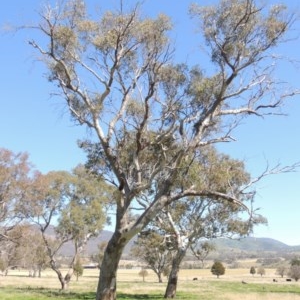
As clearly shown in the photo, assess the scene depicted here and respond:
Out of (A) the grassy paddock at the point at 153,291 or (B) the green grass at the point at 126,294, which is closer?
(B) the green grass at the point at 126,294

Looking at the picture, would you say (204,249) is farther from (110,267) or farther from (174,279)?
(110,267)

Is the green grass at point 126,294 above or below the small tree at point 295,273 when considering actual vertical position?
below

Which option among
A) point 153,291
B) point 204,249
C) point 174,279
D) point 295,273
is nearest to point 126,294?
point 174,279

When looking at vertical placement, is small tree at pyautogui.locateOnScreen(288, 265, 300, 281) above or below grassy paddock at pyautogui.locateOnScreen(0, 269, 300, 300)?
above

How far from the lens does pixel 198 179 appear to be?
1998cm

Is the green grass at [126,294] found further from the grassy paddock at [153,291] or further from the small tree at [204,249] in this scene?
the small tree at [204,249]

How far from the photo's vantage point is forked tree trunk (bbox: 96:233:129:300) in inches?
678

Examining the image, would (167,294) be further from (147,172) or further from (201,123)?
(201,123)

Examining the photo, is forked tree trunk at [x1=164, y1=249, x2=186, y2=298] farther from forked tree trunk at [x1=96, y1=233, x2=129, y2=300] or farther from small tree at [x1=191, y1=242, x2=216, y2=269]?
forked tree trunk at [x1=96, y1=233, x2=129, y2=300]

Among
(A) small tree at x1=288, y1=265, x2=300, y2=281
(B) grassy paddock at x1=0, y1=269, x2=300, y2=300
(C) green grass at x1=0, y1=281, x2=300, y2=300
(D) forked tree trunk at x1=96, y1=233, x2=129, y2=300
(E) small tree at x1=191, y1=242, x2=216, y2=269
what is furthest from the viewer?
(A) small tree at x1=288, y1=265, x2=300, y2=281

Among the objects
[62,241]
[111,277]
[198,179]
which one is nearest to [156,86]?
[198,179]

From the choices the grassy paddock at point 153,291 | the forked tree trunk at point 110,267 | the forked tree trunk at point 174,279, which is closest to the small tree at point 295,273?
the grassy paddock at point 153,291

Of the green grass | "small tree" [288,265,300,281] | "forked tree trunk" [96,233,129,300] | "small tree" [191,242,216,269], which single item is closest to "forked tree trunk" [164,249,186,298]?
the green grass

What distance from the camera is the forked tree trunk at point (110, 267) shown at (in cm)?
1722
